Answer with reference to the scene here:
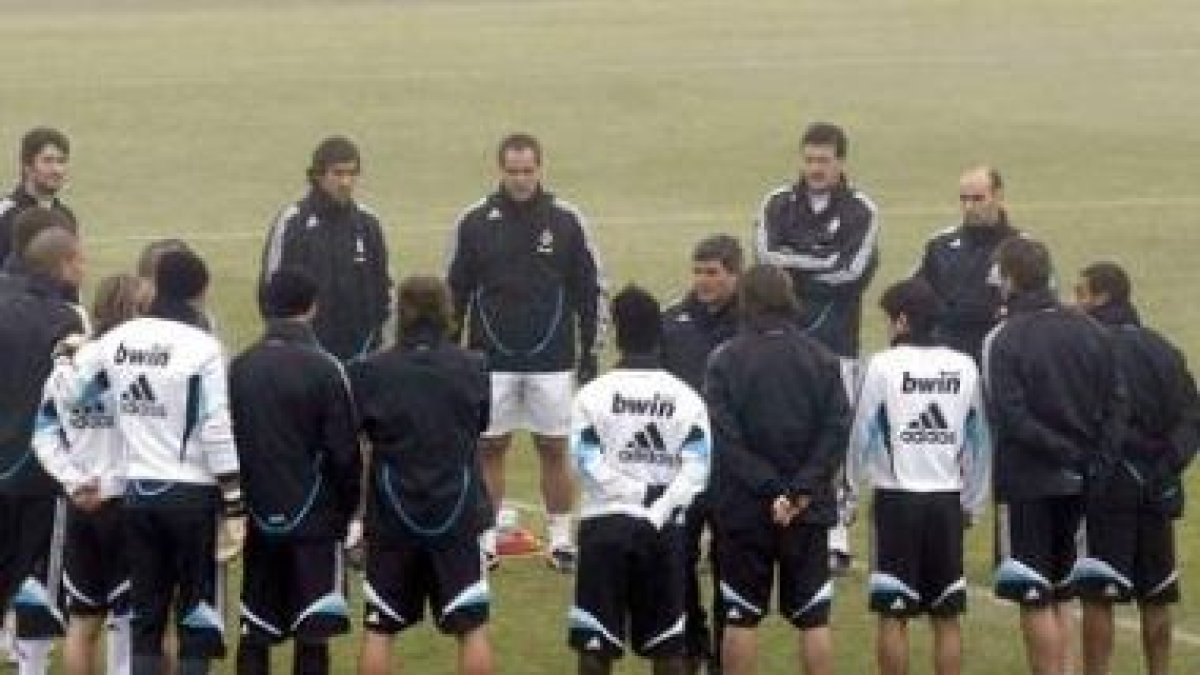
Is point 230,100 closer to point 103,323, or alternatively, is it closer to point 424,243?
point 424,243

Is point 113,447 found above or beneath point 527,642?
above

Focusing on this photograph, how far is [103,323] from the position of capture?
40.3ft

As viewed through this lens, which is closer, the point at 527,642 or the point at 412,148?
the point at 527,642

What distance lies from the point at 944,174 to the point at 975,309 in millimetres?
18460

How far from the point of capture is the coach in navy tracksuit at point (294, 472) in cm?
1191

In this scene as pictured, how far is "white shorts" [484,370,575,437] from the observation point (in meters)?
16.0

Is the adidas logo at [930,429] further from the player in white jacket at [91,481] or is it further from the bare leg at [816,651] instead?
the player in white jacket at [91,481]

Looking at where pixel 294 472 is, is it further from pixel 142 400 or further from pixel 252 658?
pixel 252 658

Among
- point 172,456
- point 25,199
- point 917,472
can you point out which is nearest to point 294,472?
point 172,456

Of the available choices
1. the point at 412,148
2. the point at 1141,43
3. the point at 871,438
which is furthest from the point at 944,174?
the point at 871,438

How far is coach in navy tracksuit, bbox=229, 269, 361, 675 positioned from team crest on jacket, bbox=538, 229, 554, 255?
384 centimetres

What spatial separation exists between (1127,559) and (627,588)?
236cm

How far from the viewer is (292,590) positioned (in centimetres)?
1209

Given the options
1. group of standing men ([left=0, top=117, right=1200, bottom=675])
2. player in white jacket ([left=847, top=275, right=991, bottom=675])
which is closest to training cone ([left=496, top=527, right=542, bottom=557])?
group of standing men ([left=0, top=117, right=1200, bottom=675])
